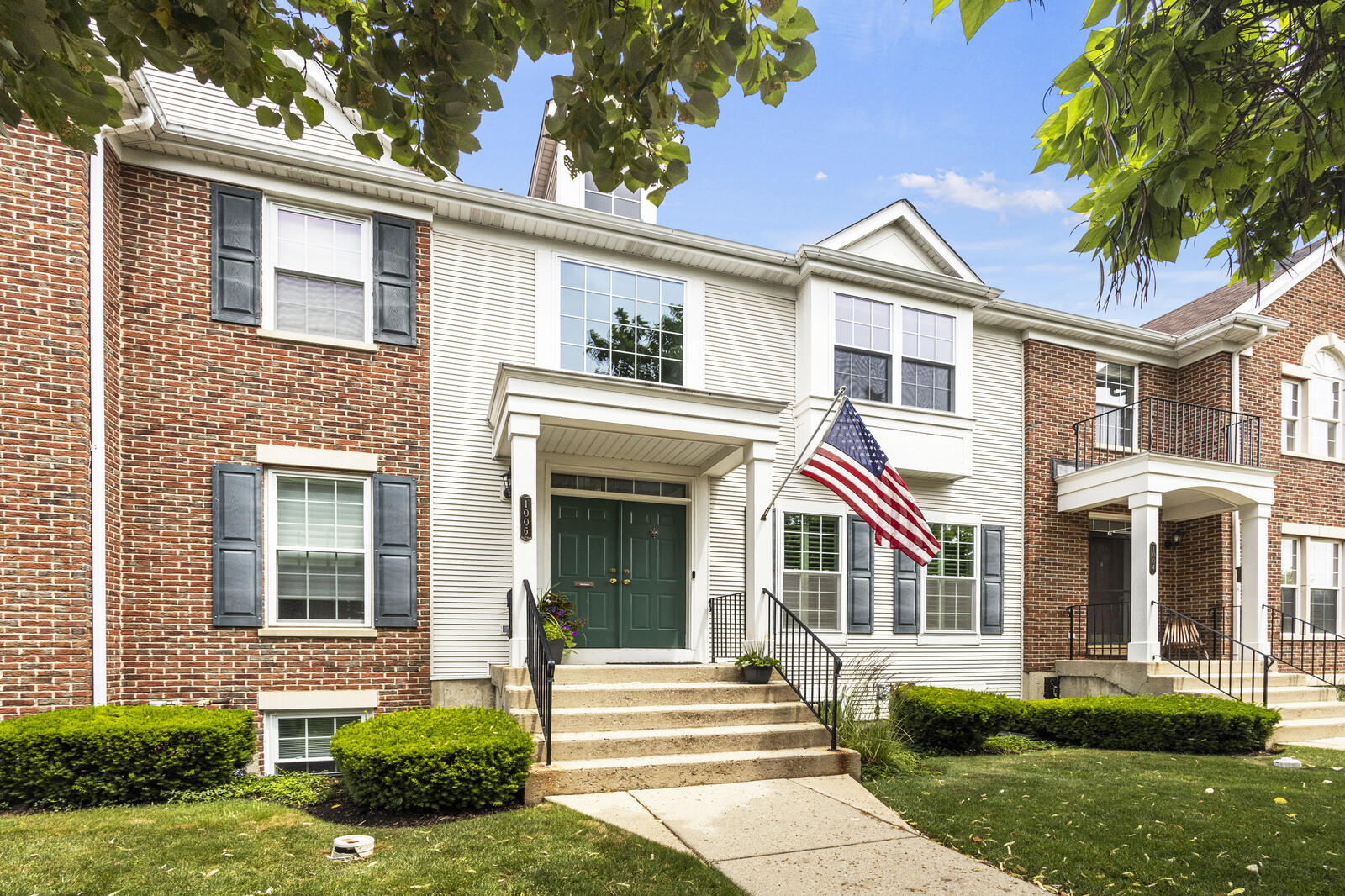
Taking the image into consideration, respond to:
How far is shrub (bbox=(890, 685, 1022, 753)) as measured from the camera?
848 cm

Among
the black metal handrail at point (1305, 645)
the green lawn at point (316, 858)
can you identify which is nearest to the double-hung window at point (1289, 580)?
the black metal handrail at point (1305, 645)

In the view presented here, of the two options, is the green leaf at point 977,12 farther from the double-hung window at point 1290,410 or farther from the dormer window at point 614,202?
the double-hung window at point 1290,410

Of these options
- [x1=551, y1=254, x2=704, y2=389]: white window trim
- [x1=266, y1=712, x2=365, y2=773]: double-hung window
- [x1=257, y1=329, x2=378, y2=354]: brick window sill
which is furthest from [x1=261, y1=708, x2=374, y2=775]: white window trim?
[x1=551, y1=254, x2=704, y2=389]: white window trim

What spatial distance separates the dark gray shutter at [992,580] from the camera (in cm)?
1163

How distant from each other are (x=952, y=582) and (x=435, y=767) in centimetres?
851

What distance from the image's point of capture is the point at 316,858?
15.4ft

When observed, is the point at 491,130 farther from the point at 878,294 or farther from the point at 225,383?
the point at 878,294

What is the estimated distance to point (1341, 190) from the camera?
4.10 meters

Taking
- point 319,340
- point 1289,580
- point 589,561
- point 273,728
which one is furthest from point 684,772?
point 1289,580

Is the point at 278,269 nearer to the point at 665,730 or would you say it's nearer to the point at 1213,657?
the point at 665,730

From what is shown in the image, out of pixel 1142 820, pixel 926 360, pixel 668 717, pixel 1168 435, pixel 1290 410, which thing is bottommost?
pixel 1142 820

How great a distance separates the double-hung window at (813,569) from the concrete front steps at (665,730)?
2.73 metres

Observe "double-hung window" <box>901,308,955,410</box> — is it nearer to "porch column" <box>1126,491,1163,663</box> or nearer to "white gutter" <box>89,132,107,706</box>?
"porch column" <box>1126,491,1163,663</box>

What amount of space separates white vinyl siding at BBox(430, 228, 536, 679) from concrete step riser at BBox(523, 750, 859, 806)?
9.89ft
